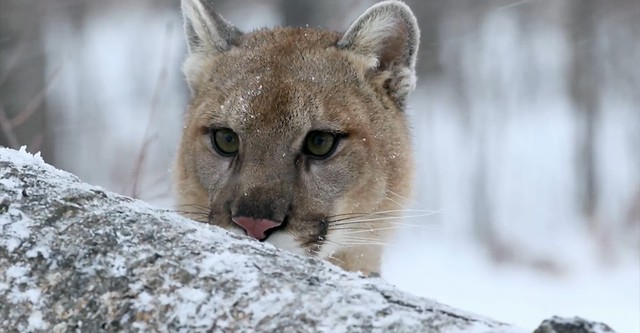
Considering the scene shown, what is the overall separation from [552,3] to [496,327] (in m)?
18.8

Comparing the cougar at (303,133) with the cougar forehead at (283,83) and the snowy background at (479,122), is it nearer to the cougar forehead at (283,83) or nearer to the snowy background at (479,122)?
the cougar forehead at (283,83)

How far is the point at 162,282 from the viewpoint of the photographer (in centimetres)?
225

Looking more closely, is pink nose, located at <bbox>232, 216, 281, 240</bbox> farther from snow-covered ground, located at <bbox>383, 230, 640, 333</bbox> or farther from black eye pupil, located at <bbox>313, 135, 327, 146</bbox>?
snow-covered ground, located at <bbox>383, 230, 640, 333</bbox>

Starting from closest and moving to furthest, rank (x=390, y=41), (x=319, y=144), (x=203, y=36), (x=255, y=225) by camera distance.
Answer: (x=255, y=225) < (x=319, y=144) < (x=390, y=41) < (x=203, y=36)

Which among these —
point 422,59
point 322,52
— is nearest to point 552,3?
point 422,59

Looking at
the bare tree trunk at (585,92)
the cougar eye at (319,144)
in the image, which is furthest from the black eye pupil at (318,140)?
the bare tree trunk at (585,92)

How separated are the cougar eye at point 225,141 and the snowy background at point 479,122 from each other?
16.0 feet

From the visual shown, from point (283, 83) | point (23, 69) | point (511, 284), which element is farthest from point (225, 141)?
point (511, 284)

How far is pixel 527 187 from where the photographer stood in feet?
55.9

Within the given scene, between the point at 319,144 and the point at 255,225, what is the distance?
849 millimetres

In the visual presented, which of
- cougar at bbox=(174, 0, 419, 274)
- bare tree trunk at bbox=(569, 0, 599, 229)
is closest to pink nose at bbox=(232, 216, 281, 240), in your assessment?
cougar at bbox=(174, 0, 419, 274)

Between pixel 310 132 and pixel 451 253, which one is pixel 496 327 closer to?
pixel 310 132

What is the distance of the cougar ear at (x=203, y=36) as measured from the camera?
230 inches

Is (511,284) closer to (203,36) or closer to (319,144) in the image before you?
(203,36)
